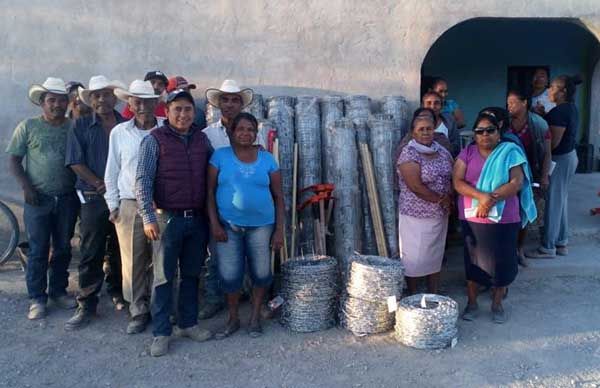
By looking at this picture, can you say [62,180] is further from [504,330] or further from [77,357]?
[504,330]

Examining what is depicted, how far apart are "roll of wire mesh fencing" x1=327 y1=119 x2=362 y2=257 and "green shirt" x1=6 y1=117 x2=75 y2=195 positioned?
2.25 meters

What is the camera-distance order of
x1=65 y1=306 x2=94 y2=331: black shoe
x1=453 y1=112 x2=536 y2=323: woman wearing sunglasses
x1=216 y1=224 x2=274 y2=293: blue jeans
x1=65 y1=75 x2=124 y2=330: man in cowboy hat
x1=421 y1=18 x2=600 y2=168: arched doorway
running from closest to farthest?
x1=216 y1=224 x2=274 y2=293: blue jeans
x1=453 y1=112 x2=536 y2=323: woman wearing sunglasses
x1=65 y1=75 x2=124 y2=330: man in cowboy hat
x1=65 y1=306 x2=94 y2=331: black shoe
x1=421 y1=18 x2=600 y2=168: arched doorway

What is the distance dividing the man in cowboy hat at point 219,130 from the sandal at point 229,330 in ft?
1.30

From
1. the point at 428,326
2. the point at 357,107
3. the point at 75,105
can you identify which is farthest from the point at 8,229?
the point at 428,326

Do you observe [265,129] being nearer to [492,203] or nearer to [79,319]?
[492,203]

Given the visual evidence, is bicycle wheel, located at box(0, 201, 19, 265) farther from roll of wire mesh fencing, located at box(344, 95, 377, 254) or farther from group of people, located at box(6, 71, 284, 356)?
roll of wire mesh fencing, located at box(344, 95, 377, 254)

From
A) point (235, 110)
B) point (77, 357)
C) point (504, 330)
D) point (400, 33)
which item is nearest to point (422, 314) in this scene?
point (504, 330)

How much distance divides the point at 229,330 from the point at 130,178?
1.38m

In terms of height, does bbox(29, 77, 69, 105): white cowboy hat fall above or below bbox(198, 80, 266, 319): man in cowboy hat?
above

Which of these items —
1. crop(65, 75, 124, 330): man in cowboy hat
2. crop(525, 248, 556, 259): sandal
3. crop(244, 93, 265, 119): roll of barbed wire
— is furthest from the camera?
crop(525, 248, 556, 259): sandal

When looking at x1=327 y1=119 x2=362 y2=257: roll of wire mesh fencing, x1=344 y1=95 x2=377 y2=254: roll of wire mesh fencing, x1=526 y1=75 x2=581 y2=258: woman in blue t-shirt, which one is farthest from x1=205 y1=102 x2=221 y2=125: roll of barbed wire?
x1=526 y1=75 x2=581 y2=258: woman in blue t-shirt

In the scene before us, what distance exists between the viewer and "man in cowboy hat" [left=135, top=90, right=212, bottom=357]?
3.94m

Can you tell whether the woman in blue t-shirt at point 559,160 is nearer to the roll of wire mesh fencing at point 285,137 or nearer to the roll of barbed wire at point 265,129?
the roll of wire mesh fencing at point 285,137

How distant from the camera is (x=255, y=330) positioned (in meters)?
4.47
